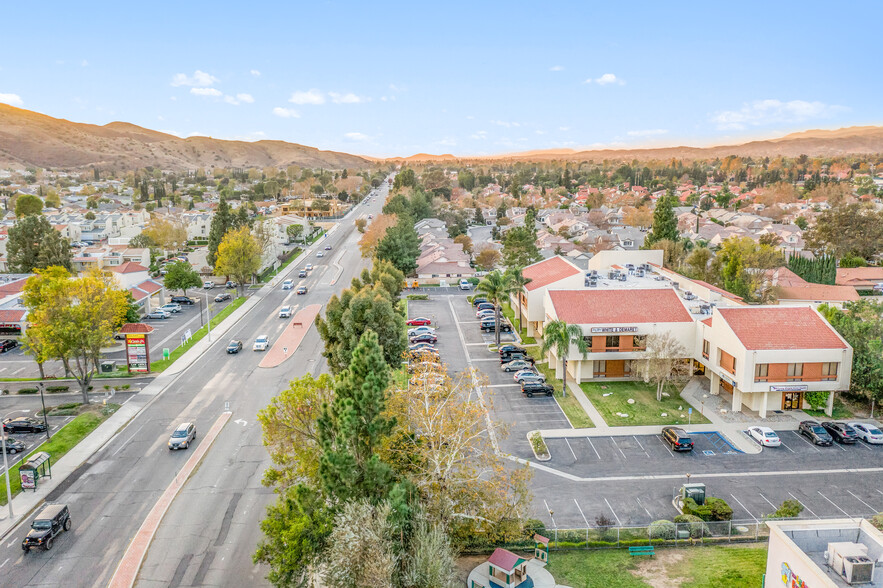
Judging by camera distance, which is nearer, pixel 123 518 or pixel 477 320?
pixel 123 518

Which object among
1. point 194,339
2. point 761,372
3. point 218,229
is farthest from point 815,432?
point 218,229

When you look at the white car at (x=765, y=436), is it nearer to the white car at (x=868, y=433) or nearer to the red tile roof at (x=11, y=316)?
the white car at (x=868, y=433)

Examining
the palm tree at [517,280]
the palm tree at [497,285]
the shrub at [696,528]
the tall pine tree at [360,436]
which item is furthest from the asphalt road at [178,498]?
the palm tree at [517,280]

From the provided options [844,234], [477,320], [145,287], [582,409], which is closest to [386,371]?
[582,409]

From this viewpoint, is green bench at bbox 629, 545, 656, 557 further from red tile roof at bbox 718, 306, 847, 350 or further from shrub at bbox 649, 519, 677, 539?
red tile roof at bbox 718, 306, 847, 350

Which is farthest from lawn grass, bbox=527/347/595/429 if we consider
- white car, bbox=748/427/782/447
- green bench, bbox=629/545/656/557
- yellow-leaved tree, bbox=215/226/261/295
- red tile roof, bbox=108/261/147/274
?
red tile roof, bbox=108/261/147/274

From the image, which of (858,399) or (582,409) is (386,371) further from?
(858,399)
